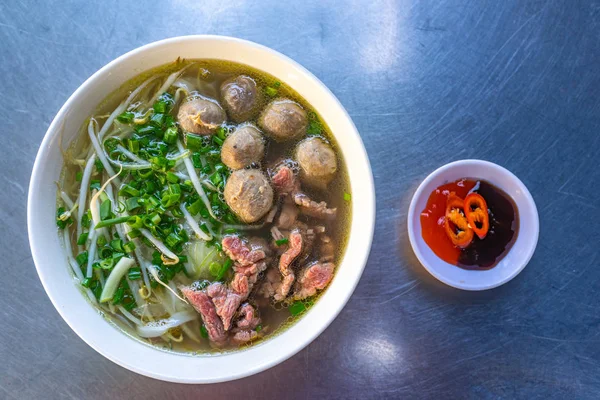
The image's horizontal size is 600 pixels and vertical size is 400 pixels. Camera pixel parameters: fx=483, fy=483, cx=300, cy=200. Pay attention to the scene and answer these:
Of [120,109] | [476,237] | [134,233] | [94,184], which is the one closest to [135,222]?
[134,233]

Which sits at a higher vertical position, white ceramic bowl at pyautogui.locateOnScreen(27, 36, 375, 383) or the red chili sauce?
white ceramic bowl at pyautogui.locateOnScreen(27, 36, 375, 383)

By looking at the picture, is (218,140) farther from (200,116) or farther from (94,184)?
(94,184)

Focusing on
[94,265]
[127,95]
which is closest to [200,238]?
[94,265]

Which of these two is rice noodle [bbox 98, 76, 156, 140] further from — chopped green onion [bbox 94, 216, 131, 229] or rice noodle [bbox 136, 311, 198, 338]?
rice noodle [bbox 136, 311, 198, 338]

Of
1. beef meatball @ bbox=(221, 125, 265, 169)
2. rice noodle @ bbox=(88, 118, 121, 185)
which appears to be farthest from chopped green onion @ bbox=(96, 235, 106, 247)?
beef meatball @ bbox=(221, 125, 265, 169)

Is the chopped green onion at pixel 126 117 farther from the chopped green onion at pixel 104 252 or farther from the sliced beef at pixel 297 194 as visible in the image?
the sliced beef at pixel 297 194

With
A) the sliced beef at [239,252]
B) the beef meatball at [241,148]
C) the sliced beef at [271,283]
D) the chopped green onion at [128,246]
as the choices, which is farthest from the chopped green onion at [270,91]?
the chopped green onion at [128,246]
